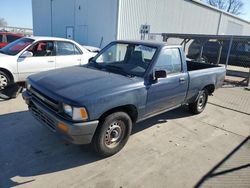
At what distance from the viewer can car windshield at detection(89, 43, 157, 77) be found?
3.97 meters

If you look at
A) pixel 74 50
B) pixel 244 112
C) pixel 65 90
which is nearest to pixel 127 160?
pixel 65 90

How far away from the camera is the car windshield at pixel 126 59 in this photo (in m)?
3.97

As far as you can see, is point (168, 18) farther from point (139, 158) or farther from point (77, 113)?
→ point (77, 113)

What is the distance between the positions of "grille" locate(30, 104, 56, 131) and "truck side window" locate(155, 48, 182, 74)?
201 centimetres

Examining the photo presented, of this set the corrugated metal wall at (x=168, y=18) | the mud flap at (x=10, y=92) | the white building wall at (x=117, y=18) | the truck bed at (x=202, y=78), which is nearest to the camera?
the truck bed at (x=202, y=78)

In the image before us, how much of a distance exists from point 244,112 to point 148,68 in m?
4.02

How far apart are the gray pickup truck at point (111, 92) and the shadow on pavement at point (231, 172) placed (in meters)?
1.39

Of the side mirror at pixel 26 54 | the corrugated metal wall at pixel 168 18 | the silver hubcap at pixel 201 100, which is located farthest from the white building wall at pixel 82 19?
the silver hubcap at pixel 201 100

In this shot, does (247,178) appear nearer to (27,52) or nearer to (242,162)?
(242,162)

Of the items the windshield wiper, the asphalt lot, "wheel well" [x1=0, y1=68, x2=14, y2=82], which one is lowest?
the asphalt lot

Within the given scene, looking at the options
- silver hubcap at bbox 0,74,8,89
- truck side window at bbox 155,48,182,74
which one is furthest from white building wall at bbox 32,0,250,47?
→ truck side window at bbox 155,48,182,74

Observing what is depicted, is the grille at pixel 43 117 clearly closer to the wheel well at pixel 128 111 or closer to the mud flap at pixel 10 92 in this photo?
the wheel well at pixel 128 111

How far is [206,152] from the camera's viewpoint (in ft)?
12.9

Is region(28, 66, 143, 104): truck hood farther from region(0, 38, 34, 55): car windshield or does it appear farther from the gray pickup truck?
region(0, 38, 34, 55): car windshield
